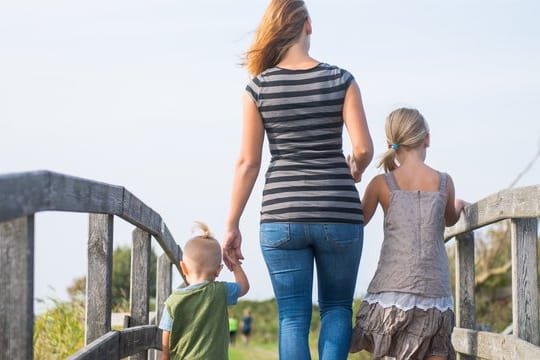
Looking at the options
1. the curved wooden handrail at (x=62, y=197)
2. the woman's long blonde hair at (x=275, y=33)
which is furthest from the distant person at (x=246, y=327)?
the woman's long blonde hair at (x=275, y=33)

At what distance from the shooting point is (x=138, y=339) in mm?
5480

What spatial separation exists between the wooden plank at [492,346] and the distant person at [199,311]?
1440 mm

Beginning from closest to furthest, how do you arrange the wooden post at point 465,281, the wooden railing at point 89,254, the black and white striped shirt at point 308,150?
1. the wooden railing at point 89,254
2. the black and white striped shirt at point 308,150
3. the wooden post at point 465,281

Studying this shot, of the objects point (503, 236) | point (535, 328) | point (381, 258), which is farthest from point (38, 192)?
point (503, 236)

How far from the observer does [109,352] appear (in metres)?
4.54

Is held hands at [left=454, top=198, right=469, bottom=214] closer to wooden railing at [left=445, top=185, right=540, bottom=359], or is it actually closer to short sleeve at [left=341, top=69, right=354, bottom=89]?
wooden railing at [left=445, top=185, right=540, bottom=359]

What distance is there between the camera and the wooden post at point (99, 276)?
4.55m

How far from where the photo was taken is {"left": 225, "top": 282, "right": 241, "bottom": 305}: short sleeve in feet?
14.0

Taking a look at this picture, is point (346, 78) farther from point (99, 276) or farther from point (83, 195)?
point (99, 276)

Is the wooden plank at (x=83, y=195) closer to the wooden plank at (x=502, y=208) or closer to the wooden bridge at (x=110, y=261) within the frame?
the wooden bridge at (x=110, y=261)

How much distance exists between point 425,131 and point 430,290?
2.46 feet

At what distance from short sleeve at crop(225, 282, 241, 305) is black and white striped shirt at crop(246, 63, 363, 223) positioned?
0.31 m

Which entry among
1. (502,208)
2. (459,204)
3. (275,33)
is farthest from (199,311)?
(502,208)

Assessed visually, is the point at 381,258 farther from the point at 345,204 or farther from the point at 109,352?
the point at 109,352
